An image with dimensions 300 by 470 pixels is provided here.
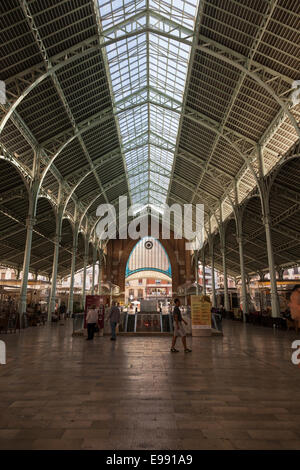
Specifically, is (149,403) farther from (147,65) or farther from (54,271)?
(147,65)

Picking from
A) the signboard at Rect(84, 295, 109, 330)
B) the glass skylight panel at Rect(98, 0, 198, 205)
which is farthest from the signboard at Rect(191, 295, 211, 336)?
the glass skylight panel at Rect(98, 0, 198, 205)

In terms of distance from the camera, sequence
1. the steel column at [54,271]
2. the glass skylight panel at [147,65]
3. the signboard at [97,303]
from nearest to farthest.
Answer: the signboard at [97,303], the glass skylight panel at [147,65], the steel column at [54,271]

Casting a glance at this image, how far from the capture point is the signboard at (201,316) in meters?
14.4

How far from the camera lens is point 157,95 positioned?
23.8 metres

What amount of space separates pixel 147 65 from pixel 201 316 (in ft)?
59.5

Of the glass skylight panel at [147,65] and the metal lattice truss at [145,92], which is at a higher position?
the glass skylight panel at [147,65]

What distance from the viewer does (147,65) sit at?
2084 cm

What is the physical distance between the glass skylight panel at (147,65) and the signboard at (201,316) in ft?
46.3

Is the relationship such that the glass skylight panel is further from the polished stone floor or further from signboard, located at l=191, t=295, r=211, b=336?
the polished stone floor

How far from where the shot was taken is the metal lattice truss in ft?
46.0
